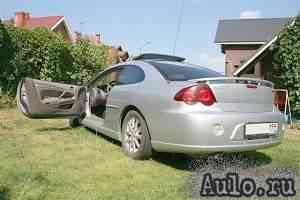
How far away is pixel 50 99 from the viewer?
21.1 feet

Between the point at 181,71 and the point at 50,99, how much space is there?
2.70m

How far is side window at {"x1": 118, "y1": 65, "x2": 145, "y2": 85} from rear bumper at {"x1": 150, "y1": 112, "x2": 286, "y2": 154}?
0.99 meters

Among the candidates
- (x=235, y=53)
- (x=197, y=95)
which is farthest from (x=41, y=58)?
(x=235, y=53)

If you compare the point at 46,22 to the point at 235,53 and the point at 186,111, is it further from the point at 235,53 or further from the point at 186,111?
the point at 186,111

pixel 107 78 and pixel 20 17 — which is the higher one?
pixel 20 17

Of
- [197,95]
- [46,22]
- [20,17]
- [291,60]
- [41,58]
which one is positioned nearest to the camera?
[197,95]

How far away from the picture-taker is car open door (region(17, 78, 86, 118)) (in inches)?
244

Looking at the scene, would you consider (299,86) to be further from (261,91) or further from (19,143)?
(19,143)

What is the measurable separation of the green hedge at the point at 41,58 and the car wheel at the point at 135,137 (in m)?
6.97

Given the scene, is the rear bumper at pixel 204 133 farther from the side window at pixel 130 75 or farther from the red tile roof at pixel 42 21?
the red tile roof at pixel 42 21

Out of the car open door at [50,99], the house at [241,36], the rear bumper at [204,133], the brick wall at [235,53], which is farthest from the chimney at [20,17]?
the rear bumper at [204,133]

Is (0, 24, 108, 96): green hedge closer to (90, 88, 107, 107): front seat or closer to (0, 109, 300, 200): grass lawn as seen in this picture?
(0, 109, 300, 200): grass lawn

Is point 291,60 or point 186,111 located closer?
point 186,111

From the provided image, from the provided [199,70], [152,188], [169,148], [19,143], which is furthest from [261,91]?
[19,143]
